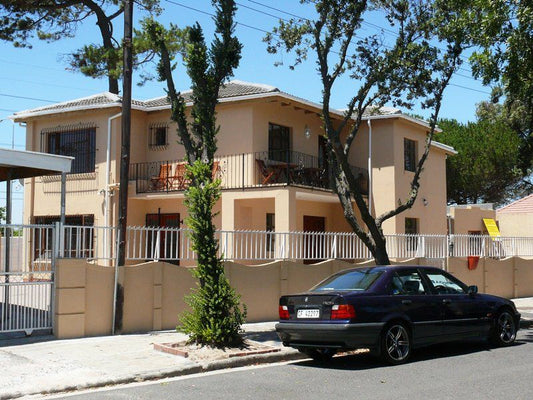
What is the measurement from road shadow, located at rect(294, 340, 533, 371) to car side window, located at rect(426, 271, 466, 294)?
100 centimetres

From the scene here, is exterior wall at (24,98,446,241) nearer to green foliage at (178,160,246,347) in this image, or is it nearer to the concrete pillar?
the concrete pillar

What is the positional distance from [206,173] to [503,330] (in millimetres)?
5826

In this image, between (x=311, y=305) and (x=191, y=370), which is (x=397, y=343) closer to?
(x=311, y=305)

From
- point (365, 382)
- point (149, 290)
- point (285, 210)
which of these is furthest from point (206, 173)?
point (285, 210)

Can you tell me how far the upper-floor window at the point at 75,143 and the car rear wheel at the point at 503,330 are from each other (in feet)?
Result: 50.7

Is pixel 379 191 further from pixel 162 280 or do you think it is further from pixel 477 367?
pixel 477 367

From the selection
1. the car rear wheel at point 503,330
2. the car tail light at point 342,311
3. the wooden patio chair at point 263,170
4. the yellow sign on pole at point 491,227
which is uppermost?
the wooden patio chair at point 263,170

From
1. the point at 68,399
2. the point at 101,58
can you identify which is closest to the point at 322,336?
the point at 68,399

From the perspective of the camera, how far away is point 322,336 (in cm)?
955

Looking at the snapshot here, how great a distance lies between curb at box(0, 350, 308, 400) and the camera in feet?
27.7

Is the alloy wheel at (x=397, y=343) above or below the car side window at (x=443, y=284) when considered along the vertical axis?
below

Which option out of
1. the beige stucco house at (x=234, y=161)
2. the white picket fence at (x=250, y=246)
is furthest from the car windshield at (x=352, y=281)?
the beige stucco house at (x=234, y=161)

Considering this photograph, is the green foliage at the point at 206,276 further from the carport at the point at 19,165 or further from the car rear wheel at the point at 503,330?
the car rear wheel at the point at 503,330

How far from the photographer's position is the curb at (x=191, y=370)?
8430mm
